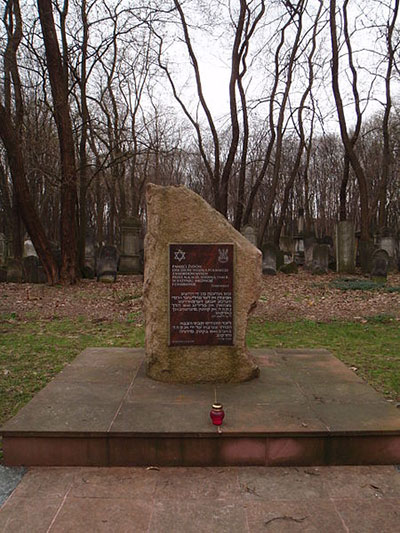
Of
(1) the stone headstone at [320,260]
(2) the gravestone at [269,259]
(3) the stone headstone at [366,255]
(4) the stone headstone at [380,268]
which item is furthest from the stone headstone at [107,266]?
(3) the stone headstone at [366,255]

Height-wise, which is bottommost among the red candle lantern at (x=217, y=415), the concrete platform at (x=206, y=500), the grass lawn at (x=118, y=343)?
the concrete platform at (x=206, y=500)

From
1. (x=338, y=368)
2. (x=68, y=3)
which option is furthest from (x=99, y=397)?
(x=68, y=3)

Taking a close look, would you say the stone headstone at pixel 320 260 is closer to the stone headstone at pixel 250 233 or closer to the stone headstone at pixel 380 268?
the stone headstone at pixel 380 268

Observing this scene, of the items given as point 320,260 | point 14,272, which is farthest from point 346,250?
point 14,272

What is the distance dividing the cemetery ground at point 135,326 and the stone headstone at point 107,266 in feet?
3.48

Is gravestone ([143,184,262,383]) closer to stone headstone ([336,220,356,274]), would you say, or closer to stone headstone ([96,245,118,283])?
stone headstone ([96,245,118,283])

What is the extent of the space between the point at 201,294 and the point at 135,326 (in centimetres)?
441

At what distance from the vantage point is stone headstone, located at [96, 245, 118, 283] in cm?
1545

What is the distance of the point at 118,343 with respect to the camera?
7297mm

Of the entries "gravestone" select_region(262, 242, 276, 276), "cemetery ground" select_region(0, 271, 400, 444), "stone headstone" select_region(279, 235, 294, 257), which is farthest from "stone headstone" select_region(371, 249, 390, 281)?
"stone headstone" select_region(279, 235, 294, 257)

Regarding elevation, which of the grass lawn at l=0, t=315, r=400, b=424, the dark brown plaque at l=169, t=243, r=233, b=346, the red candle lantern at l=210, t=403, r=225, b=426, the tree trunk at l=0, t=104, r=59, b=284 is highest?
the tree trunk at l=0, t=104, r=59, b=284

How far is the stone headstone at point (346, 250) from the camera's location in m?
19.0

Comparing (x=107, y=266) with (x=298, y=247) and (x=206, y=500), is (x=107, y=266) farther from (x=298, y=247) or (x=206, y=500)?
(x=298, y=247)

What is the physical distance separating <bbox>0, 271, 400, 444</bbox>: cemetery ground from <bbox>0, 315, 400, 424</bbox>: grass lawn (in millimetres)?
12
